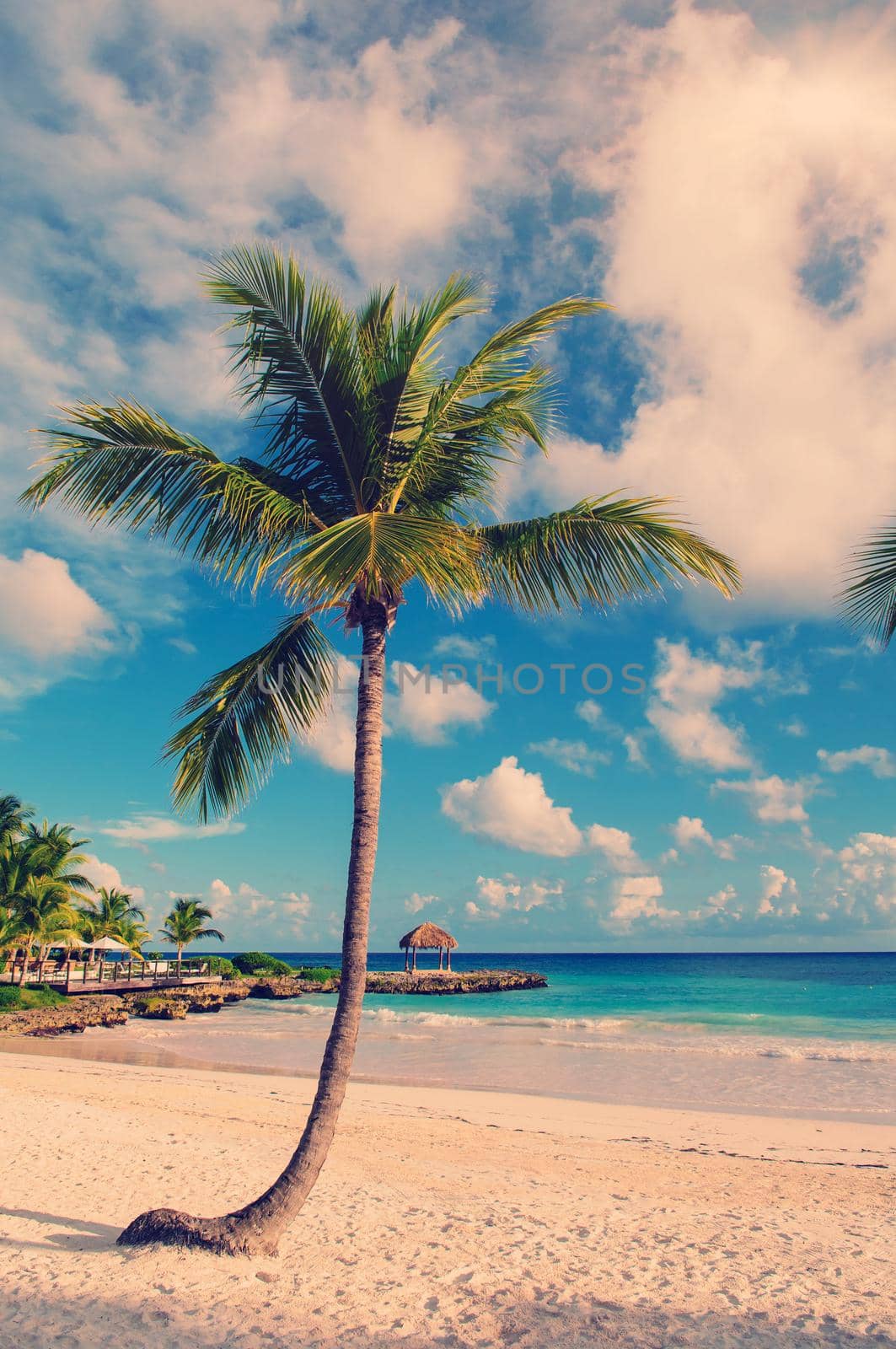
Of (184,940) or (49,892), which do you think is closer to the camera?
(49,892)

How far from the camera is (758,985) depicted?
72.0 metres

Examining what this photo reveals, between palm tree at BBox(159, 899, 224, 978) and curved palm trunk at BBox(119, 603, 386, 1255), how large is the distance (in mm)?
47592

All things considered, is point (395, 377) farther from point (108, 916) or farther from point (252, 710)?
point (108, 916)

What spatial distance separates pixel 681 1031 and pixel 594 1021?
418cm

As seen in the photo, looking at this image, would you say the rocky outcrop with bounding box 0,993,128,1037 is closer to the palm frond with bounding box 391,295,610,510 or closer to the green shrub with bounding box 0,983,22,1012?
the green shrub with bounding box 0,983,22,1012

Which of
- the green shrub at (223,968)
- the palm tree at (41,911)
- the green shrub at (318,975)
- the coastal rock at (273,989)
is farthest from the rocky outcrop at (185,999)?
the green shrub at (318,975)

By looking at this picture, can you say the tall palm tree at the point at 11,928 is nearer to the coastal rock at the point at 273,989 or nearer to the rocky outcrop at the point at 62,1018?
the rocky outcrop at the point at 62,1018

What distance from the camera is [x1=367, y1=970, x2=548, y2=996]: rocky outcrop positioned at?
54.9 m

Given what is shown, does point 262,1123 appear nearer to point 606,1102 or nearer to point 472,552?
point 606,1102

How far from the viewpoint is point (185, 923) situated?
50531 millimetres

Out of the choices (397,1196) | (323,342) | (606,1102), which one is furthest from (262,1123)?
(323,342)

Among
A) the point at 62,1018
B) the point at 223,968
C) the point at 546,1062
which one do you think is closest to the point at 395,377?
the point at 546,1062

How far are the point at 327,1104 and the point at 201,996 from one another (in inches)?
1437

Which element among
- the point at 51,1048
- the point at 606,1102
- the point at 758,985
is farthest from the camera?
the point at 758,985
